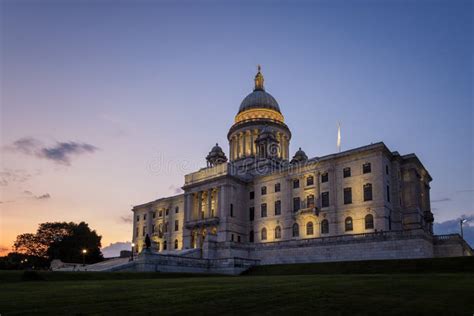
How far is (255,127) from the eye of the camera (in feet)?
339

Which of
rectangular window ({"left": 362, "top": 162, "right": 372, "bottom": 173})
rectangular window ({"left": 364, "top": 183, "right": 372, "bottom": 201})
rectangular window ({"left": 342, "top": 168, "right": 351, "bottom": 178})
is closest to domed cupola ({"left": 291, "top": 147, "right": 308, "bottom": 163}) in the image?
rectangular window ({"left": 342, "top": 168, "right": 351, "bottom": 178})

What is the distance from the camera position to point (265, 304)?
1641cm

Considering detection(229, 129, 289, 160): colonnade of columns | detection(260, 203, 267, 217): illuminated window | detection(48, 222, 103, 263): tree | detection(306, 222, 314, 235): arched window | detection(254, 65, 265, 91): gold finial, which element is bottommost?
detection(48, 222, 103, 263): tree

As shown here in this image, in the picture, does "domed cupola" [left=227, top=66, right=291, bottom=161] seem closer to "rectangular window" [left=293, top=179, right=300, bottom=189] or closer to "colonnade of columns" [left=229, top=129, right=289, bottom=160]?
"colonnade of columns" [left=229, top=129, right=289, bottom=160]

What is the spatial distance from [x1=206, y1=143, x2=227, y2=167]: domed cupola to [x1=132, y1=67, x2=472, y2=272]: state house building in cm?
479

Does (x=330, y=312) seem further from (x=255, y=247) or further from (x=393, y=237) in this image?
(x=255, y=247)

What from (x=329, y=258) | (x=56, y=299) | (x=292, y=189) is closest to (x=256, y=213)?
(x=292, y=189)

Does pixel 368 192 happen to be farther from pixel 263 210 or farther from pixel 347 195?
pixel 263 210

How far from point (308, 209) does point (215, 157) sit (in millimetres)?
35097

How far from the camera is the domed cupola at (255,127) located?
10225 cm

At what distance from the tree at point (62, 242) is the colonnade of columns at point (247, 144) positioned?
39.8m

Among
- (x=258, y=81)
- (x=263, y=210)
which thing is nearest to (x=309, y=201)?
(x=263, y=210)

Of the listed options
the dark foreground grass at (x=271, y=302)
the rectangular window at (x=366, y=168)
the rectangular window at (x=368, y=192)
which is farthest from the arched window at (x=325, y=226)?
the dark foreground grass at (x=271, y=302)

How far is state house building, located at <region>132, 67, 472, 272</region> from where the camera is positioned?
6100 centimetres
